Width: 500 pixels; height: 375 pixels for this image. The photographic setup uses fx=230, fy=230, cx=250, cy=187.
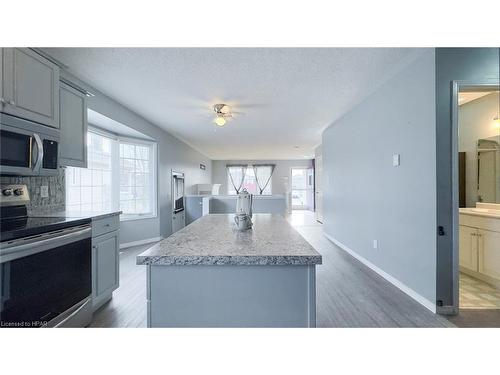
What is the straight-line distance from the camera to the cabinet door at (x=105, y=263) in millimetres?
2021

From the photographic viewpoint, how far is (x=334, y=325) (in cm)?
189

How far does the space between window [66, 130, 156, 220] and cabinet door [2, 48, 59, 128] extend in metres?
1.54

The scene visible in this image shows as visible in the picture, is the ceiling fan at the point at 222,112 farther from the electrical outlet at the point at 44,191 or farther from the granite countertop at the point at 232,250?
the granite countertop at the point at 232,250

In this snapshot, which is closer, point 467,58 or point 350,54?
point 467,58

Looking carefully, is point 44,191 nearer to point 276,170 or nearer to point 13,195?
point 13,195

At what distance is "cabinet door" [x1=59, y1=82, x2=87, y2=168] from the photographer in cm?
215

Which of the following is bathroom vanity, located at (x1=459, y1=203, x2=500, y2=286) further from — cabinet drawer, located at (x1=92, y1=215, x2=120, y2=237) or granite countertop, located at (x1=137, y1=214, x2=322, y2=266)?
cabinet drawer, located at (x1=92, y1=215, x2=120, y2=237)

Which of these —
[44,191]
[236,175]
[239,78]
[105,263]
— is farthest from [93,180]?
[236,175]

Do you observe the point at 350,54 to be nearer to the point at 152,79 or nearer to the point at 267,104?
Answer: the point at 267,104

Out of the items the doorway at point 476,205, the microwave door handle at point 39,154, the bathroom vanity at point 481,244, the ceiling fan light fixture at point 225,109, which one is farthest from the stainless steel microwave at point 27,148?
the bathroom vanity at point 481,244

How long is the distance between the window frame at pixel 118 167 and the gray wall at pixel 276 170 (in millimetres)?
6166

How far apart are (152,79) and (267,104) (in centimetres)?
164

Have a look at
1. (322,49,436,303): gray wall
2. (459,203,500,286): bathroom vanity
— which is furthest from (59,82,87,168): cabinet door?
(459,203,500,286): bathroom vanity
